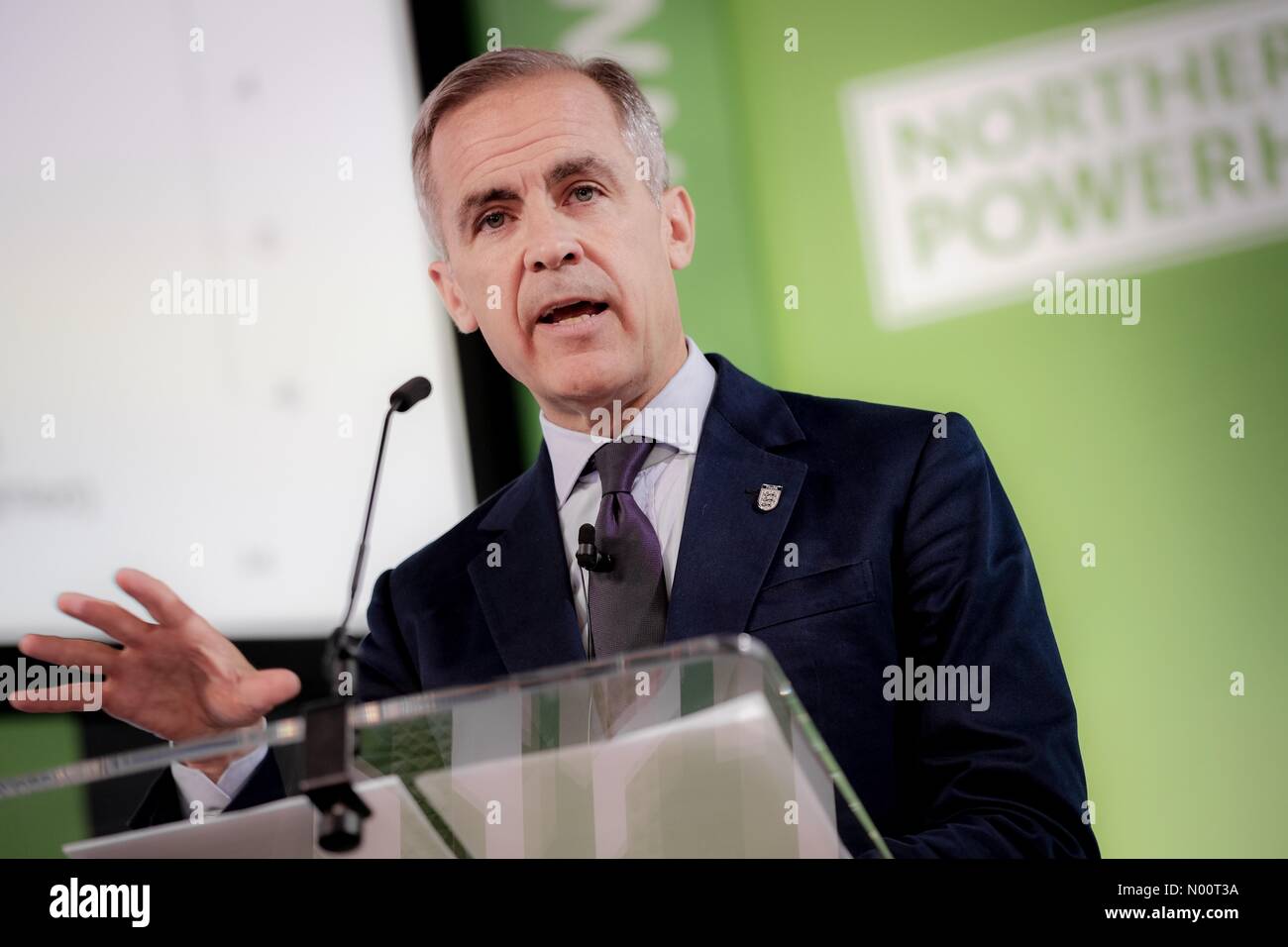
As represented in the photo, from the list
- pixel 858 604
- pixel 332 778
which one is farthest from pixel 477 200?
pixel 332 778

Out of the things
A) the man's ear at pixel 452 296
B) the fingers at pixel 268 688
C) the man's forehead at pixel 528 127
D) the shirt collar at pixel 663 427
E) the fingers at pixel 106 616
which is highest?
the man's forehead at pixel 528 127

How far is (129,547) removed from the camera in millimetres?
2670

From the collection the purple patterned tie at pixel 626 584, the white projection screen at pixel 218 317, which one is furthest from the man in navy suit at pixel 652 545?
the white projection screen at pixel 218 317

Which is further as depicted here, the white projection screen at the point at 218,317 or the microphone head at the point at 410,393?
the white projection screen at the point at 218,317

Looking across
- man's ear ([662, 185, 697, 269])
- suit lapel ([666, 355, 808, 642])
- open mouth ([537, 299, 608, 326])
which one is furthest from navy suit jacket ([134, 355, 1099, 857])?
man's ear ([662, 185, 697, 269])

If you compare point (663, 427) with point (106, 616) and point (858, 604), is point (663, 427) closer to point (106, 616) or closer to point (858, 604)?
point (858, 604)

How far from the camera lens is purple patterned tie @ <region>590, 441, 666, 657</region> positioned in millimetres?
1891

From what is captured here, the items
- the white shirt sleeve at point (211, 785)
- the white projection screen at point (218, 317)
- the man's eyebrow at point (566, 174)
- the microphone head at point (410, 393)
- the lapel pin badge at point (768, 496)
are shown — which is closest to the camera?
the white shirt sleeve at point (211, 785)

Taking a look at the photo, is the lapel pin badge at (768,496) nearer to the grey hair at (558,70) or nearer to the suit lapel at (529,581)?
the suit lapel at (529,581)

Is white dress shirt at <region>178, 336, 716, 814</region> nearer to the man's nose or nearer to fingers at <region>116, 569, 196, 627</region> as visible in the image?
the man's nose

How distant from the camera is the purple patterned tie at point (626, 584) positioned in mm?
1891
